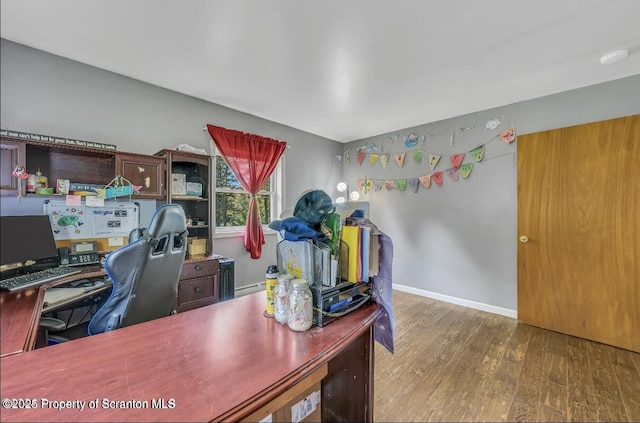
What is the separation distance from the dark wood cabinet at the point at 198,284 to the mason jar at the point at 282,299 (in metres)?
1.56

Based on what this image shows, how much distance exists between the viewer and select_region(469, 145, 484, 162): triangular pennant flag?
297 centimetres

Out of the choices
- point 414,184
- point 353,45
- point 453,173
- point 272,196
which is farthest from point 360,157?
point 353,45

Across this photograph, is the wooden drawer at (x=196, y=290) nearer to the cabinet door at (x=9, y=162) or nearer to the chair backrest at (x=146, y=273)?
the chair backrest at (x=146, y=273)

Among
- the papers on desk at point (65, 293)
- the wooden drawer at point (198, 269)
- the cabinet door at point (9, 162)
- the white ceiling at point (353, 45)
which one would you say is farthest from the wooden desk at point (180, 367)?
the wooden drawer at point (198, 269)

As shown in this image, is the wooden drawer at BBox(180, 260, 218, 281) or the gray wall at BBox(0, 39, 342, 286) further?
the wooden drawer at BBox(180, 260, 218, 281)

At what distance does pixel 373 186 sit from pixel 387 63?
2.08 meters

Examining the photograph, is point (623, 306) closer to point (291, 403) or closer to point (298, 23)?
point (291, 403)

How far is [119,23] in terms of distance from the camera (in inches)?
62.9

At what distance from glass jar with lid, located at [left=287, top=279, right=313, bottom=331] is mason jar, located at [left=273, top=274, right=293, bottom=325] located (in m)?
0.03

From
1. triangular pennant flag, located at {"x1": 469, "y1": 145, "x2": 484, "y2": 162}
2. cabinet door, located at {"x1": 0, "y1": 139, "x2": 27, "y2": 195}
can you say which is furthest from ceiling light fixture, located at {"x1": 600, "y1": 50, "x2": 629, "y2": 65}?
cabinet door, located at {"x1": 0, "y1": 139, "x2": 27, "y2": 195}

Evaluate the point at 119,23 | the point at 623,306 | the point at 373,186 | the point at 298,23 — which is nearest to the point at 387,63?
the point at 298,23

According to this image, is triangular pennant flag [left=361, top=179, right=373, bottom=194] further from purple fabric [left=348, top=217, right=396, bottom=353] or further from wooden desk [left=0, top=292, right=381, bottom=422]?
wooden desk [left=0, top=292, right=381, bottom=422]

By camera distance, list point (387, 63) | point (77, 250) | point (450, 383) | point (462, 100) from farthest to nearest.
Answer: point (462, 100) < point (387, 63) < point (450, 383) < point (77, 250)

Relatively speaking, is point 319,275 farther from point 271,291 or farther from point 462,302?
point 462,302
